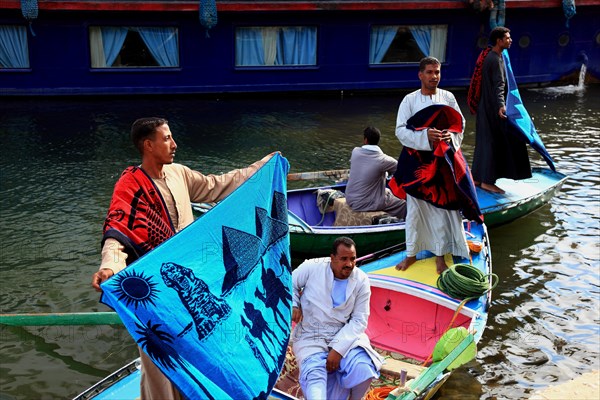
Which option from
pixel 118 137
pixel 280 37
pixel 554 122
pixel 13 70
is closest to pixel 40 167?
pixel 118 137

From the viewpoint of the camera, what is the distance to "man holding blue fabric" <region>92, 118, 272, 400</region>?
12.8 feet

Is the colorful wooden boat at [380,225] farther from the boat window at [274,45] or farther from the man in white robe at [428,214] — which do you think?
the boat window at [274,45]

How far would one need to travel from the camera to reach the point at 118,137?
14047 mm

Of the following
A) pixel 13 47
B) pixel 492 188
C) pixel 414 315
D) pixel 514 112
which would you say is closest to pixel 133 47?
pixel 13 47

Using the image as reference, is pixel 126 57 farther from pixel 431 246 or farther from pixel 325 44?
pixel 431 246

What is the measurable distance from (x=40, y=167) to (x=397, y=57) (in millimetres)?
9896

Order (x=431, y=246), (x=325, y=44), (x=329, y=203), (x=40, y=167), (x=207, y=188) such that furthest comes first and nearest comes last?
(x=325, y=44)
(x=40, y=167)
(x=329, y=203)
(x=431, y=246)
(x=207, y=188)

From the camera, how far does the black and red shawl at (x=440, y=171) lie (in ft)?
21.4

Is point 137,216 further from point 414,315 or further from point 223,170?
point 223,170

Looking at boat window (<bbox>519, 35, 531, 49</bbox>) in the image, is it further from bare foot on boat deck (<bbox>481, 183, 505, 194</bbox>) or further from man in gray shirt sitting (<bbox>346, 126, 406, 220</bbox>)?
man in gray shirt sitting (<bbox>346, 126, 406, 220</bbox>)

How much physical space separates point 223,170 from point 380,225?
4.91m

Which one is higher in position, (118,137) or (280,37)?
(280,37)

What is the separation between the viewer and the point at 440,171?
6.61 meters

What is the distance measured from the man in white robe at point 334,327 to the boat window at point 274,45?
13.1 m
